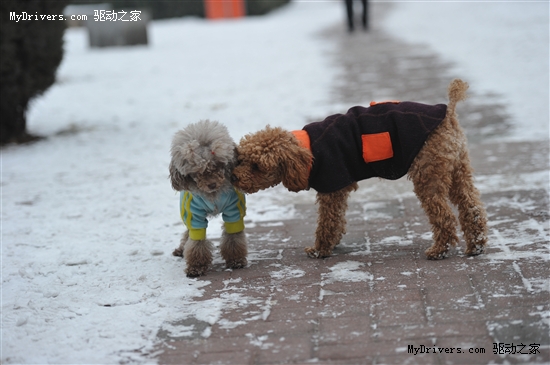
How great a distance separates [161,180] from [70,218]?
48.0 inches

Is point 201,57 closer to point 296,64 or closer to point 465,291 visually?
point 296,64

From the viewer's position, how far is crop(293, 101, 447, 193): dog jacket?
14.2 ft

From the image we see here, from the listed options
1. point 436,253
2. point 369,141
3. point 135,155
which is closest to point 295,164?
point 369,141

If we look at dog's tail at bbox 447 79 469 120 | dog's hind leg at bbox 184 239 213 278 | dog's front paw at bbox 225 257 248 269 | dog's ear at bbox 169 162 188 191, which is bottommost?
dog's front paw at bbox 225 257 248 269

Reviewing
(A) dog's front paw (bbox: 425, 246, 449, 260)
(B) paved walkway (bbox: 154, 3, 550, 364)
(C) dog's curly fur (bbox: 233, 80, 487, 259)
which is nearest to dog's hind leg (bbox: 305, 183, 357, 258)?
(B) paved walkway (bbox: 154, 3, 550, 364)

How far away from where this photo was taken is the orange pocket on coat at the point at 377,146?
4359 millimetres

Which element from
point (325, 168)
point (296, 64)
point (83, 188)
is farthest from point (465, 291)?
point (296, 64)

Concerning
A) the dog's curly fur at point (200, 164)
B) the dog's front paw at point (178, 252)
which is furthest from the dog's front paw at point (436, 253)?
the dog's front paw at point (178, 252)

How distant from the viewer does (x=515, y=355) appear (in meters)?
3.08

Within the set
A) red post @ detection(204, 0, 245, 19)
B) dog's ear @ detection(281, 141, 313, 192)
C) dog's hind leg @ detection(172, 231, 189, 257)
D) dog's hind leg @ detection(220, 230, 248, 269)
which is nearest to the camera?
dog's ear @ detection(281, 141, 313, 192)

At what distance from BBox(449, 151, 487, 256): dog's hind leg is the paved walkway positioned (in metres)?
0.10

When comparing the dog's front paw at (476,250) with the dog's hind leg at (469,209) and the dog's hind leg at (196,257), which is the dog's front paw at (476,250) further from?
the dog's hind leg at (196,257)

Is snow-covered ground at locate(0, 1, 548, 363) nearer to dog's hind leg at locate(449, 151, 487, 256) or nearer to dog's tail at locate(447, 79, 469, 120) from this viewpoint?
dog's hind leg at locate(449, 151, 487, 256)

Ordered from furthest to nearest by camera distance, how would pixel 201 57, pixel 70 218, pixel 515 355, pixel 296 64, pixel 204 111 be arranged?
pixel 201 57
pixel 296 64
pixel 204 111
pixel 70 218
pixel 515 355
